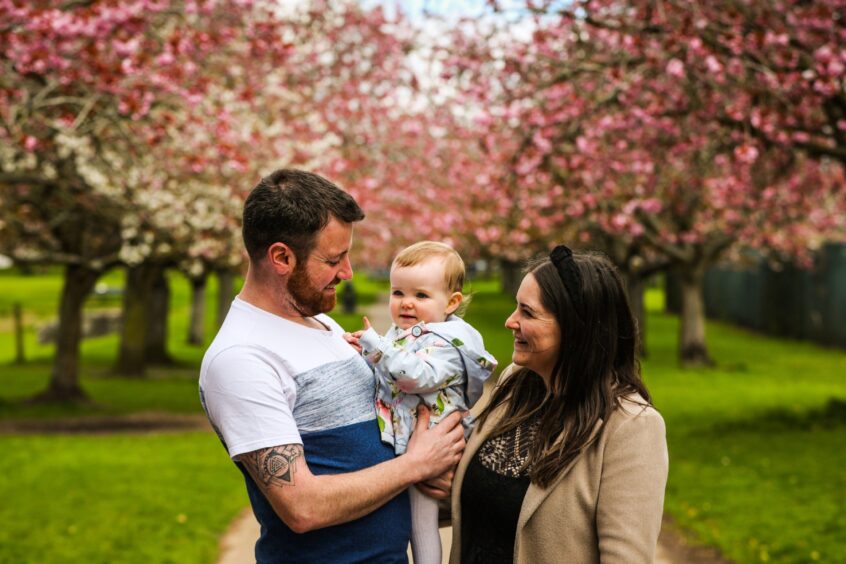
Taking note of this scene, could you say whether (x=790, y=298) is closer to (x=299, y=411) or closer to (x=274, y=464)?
(x=299, y=411)

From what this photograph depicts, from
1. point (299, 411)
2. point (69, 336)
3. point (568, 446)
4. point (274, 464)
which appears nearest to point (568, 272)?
point (568, 446)

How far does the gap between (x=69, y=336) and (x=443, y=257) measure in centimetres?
1577

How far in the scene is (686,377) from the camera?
21766 mm

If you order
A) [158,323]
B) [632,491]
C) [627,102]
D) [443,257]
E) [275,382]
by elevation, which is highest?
[627,102]

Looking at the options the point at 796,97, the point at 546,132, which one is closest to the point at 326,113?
the point at 546,132

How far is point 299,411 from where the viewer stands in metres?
2.84

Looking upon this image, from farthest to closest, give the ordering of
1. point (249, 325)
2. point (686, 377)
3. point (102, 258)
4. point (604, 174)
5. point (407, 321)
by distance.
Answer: point (686, 377) → point (102, 258) → point (604, 174) → point (407, 321) → point (249, 325)

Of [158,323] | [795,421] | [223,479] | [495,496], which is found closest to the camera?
[495,496]

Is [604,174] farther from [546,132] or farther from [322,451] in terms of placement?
[322,451]

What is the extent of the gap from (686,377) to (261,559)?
19.8 metres

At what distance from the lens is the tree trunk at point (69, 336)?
17.5 meters

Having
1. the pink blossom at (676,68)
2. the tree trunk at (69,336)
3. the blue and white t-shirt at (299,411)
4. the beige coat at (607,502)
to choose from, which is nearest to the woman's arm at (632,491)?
the beige coat at (607,502)

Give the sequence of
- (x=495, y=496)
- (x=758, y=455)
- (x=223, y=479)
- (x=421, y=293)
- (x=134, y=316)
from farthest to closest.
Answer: (x=134, y=316)
(x=758, y=455)
(x=223, y=479)
(x=421, y=293)
(x=495, y=496)

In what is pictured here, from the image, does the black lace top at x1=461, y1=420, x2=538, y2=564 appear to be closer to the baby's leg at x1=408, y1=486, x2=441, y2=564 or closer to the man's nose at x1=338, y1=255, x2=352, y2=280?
the baby's leg at x1=408, y1=486, x2=441, y2=564
